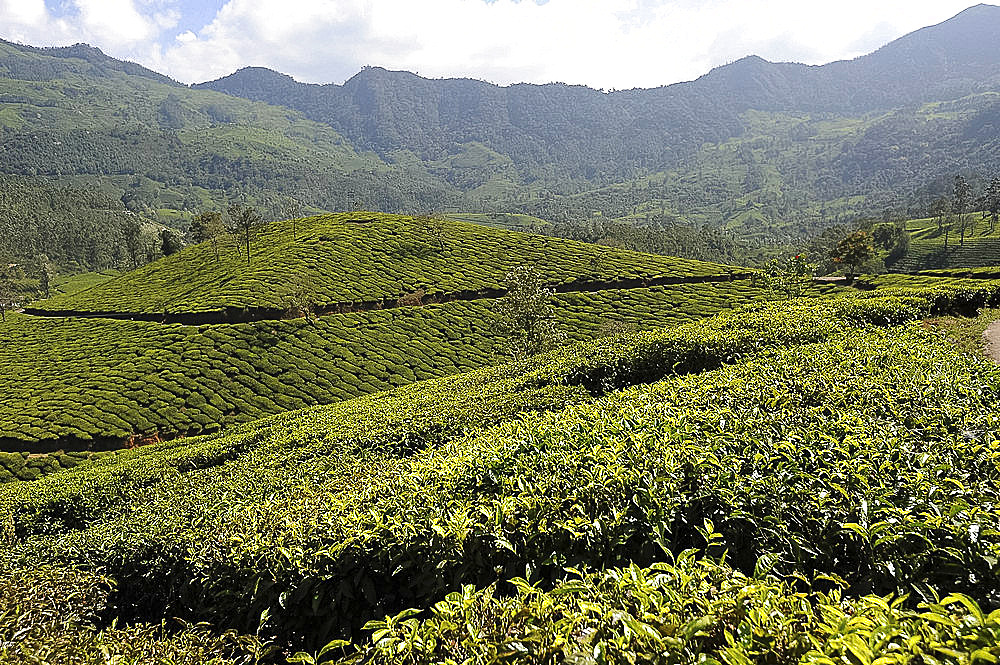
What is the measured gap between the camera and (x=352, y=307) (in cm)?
5397

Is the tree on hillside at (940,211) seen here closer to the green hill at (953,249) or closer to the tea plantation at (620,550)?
the green hill at (953,249)

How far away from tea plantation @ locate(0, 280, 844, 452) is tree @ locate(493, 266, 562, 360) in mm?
12320

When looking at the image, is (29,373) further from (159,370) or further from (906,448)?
(906,448)

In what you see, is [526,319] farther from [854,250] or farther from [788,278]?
[854,250]

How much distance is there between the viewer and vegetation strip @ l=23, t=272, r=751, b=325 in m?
48.4

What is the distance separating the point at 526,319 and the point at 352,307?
2777cm

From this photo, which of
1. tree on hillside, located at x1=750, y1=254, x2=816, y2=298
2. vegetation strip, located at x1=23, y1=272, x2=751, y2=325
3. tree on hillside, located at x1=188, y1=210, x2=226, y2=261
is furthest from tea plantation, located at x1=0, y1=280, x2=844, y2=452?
tree on hillside, located at x1=188, y1=210, x2=226, y2=261

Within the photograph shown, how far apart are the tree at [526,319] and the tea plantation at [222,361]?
A: 1232cm

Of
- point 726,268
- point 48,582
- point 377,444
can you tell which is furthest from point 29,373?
point 726,268

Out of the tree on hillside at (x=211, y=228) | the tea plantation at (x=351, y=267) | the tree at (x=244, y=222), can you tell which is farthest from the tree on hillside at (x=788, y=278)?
the tree on hillside at (x=211, y=228)

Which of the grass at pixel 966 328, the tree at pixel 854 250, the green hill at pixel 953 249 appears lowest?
the green hill at pixel 953 249

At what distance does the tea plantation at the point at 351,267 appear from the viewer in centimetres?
5409

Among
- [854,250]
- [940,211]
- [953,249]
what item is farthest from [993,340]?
[940,211]

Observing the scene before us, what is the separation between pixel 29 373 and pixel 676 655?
53.9 meters
